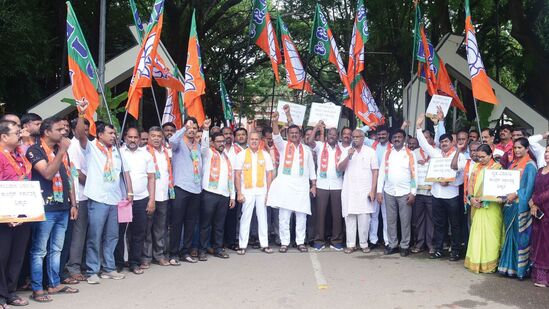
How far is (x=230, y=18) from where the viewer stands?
949 inches

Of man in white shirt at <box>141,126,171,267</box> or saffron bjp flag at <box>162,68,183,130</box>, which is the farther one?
saffron bjp flag at <box>162,68,183,130</box>

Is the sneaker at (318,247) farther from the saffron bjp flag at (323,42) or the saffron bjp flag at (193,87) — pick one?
the saffron bjp flag at (323,42)

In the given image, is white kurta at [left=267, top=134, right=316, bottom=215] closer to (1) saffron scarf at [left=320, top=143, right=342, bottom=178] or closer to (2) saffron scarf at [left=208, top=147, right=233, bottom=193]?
(1) saffron scarf at [left=320, top=143, right=342, bottom=178]

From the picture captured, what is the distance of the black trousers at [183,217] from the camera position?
7.49 meters

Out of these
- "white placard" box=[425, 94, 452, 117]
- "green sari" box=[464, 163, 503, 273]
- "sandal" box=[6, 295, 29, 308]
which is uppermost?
"white placard" box=[425, 94, 452, 117]

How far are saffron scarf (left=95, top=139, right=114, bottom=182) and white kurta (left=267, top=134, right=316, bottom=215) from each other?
278 centimetres

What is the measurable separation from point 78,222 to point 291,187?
11.1ft

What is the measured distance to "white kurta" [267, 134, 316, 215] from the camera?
8445 millimetres

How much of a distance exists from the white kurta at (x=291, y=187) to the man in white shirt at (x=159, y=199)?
179cm

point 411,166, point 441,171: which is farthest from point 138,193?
point 441,171

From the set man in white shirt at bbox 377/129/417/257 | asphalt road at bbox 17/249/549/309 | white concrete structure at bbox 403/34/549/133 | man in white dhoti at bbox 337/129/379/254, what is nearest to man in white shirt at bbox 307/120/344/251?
man in white dhoti at bbox 337/129/379/254

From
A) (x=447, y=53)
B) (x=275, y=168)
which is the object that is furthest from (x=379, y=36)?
(x=275, y=168)

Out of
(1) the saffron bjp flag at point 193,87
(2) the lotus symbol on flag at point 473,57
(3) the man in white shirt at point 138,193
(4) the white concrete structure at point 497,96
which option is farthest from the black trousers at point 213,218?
(4) the white concrete structure at point 497,96

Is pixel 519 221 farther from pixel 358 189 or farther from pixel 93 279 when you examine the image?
pixel 93 279
